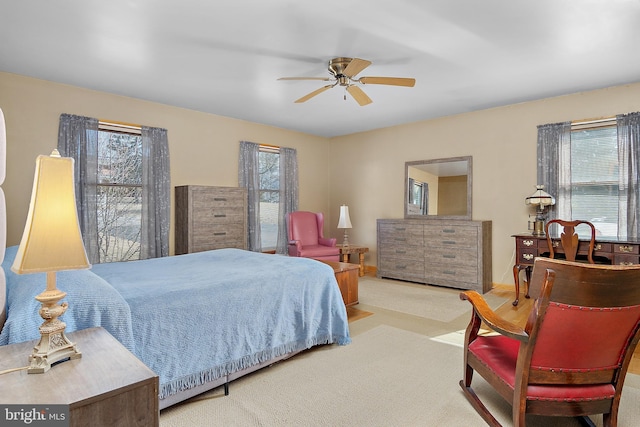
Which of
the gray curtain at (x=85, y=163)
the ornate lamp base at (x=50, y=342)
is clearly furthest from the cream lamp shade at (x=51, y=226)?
the gray curtain at (x=85, y=163)

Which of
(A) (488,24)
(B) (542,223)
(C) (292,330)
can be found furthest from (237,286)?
(B) (542,223)

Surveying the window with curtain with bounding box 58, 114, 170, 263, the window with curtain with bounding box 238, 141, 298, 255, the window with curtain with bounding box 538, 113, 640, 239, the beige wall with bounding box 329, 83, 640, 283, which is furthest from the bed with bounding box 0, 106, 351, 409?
the window with curtain with bounding box 538, 113, 640, 239

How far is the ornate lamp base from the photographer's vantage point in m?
1.16

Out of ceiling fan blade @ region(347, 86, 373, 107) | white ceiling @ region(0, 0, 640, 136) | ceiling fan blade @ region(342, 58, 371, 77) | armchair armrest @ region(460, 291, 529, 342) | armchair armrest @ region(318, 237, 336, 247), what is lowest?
armchair armrest @ region(460, 291, 529, 342)

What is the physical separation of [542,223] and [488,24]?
2.72m

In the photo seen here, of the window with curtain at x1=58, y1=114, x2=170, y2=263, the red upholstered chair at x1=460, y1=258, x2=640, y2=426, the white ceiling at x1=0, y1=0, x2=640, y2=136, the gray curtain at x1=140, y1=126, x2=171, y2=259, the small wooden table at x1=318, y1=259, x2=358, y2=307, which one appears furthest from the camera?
the gray curtain at x1=140, y1=126, x2=171, y2=259

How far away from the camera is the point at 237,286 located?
2371 millimetres

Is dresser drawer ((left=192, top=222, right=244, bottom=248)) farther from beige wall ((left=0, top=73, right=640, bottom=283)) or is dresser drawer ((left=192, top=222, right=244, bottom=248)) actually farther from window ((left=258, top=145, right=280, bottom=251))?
window ((left=258, top=145, right=280, bottom=251))

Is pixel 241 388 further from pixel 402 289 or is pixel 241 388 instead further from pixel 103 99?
pixel 103 99

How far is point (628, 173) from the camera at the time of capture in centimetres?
397

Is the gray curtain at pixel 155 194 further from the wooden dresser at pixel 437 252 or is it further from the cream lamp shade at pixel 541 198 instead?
the cream lamp shade at pixel 541 198

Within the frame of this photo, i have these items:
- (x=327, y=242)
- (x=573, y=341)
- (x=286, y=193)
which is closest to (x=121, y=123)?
(x=286, y=193)

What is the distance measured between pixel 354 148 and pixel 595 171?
374cm

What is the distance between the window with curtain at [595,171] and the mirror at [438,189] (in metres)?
1.03
